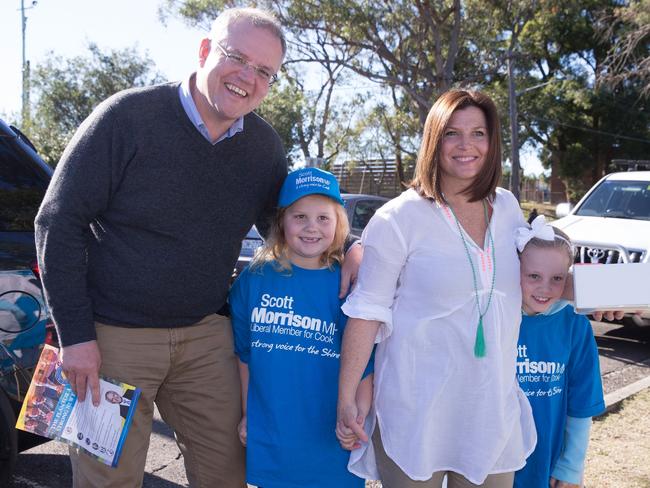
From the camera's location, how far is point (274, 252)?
2.48 m

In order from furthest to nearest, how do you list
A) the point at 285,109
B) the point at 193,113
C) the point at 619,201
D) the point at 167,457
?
the point at 285,109 → the point at 619,201 → the point at 167,457 → the point at 193,113

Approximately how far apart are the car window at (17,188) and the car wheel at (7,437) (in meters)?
0.88

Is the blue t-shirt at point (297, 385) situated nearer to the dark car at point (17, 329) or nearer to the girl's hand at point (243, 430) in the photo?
the girl's hand at point (243, 430)

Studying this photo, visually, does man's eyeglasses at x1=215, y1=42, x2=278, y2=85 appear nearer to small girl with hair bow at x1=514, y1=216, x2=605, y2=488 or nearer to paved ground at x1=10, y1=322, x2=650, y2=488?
small girl with hair bow at x1=514, y1=216, x2=605, y2=488

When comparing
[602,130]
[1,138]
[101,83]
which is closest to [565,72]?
[602,130]

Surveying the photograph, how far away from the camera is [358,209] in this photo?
9.36 metres

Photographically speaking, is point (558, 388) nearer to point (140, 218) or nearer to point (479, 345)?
point (479, 345)

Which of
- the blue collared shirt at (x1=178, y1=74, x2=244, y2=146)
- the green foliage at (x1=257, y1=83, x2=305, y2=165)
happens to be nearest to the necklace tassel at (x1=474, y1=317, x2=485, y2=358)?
the blue collared shirt at (x1=178, y1=74, x2=244, y2=146)

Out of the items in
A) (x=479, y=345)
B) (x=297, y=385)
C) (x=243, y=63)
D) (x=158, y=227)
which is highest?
(x=243, y=63)

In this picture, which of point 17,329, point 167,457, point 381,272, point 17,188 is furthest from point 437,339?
point 167,457

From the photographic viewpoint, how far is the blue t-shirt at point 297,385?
7.57ft

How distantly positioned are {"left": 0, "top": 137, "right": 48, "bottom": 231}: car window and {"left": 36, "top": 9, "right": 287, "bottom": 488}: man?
3.92 ft

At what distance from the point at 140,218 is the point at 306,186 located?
62 centimetres

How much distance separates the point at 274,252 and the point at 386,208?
1.83ft
